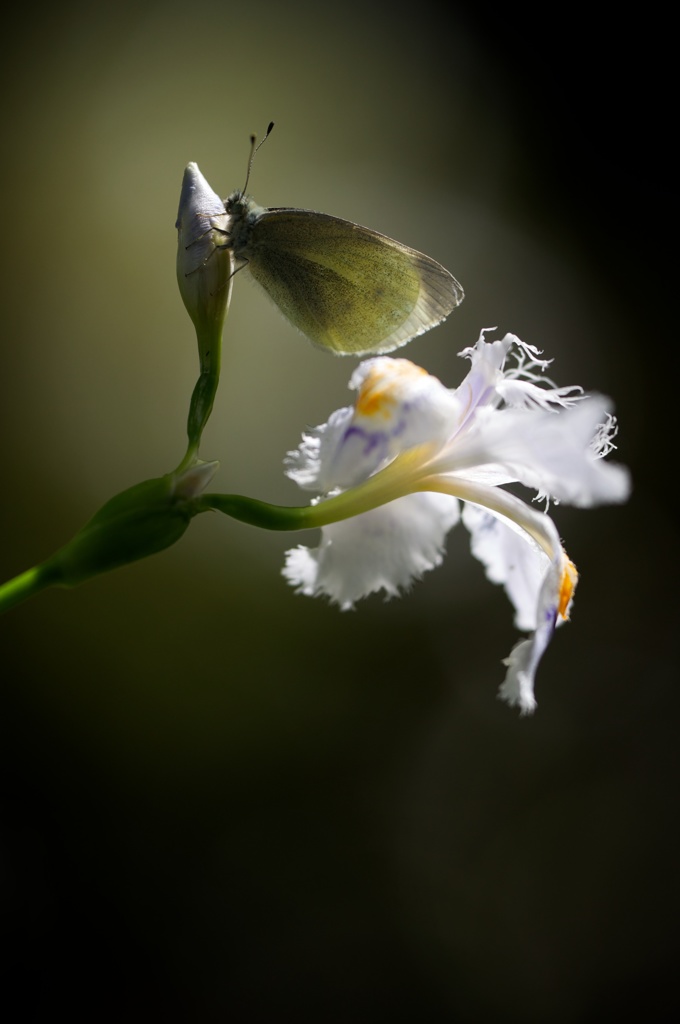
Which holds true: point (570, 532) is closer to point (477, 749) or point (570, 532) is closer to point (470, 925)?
point (477, 749)

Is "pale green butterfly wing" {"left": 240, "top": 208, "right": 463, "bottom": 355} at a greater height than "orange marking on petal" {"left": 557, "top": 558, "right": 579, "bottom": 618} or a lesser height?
greater

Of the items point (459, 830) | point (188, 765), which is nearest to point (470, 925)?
point (459, 830)

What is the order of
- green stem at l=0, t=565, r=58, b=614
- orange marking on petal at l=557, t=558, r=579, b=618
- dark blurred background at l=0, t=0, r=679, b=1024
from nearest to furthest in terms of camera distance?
green stem at l=0, t=565, r=58, b=614
orange marking on petal at l=557, t=558, r=579, b=618
dark blurred background at l=0, t=0, r=679, b=1024

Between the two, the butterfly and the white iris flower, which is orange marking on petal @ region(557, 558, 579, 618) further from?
the butterfly

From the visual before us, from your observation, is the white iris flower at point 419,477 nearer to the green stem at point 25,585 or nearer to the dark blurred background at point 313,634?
the green stem at point 25,585

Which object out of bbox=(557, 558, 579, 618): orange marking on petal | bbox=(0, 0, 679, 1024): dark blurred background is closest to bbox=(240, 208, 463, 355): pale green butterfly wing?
bbox=(557, 558, 579, 618): orange marking on petal

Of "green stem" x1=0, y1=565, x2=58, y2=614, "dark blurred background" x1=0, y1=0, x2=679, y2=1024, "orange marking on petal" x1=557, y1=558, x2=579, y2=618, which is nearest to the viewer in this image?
"green stem" x1=0, y1=565, x2=58, y2=614

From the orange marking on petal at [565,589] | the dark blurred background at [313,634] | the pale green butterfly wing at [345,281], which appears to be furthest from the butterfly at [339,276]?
the dark blurred background at [313,634]
